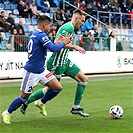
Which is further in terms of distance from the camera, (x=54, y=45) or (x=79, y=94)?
(x=79, y=94)

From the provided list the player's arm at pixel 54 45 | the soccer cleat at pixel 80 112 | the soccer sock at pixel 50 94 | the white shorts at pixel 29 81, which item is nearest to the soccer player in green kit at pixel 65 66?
the soccer cleat at pixel 80 112

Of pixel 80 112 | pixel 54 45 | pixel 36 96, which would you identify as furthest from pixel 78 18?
pixel 80 112

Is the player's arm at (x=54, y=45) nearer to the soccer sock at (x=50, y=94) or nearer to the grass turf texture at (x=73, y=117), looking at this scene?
the soccer sock at (x=50, y=94)

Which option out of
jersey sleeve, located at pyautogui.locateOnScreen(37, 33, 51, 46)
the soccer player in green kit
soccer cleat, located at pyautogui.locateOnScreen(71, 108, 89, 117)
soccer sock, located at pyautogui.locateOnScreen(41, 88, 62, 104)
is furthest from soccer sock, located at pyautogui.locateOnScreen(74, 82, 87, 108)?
jersey sleeve, located at pyautogui.locateOnScreen(37, 33, 51, 46)

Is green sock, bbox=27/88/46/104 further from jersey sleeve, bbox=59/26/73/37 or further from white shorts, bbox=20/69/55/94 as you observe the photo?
jersey sleeve, bbox=59/26/73/37

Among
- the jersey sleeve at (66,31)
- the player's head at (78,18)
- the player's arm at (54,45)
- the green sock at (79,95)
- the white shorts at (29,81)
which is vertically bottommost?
the green sock at (79,95)

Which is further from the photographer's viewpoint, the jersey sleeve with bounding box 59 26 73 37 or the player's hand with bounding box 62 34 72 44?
the jersey sleeve with bounding box 59 26 73 37

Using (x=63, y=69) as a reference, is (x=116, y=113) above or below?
below

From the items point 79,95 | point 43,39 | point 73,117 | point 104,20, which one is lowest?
point 73,117

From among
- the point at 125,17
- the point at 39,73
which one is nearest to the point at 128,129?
the point at 39,73

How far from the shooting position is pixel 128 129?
818 centimetres

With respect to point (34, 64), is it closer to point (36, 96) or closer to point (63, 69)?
point (36, 96)

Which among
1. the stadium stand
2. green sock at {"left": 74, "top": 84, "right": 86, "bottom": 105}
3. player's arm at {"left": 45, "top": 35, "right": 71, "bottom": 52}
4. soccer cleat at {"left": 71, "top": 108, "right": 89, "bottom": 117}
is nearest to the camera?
player's arm at {"left": 45, "top": 35, "right": 71, "bottom": 52}

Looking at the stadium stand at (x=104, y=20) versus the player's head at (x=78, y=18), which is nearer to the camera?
the player's head at (x=78, y=18)
